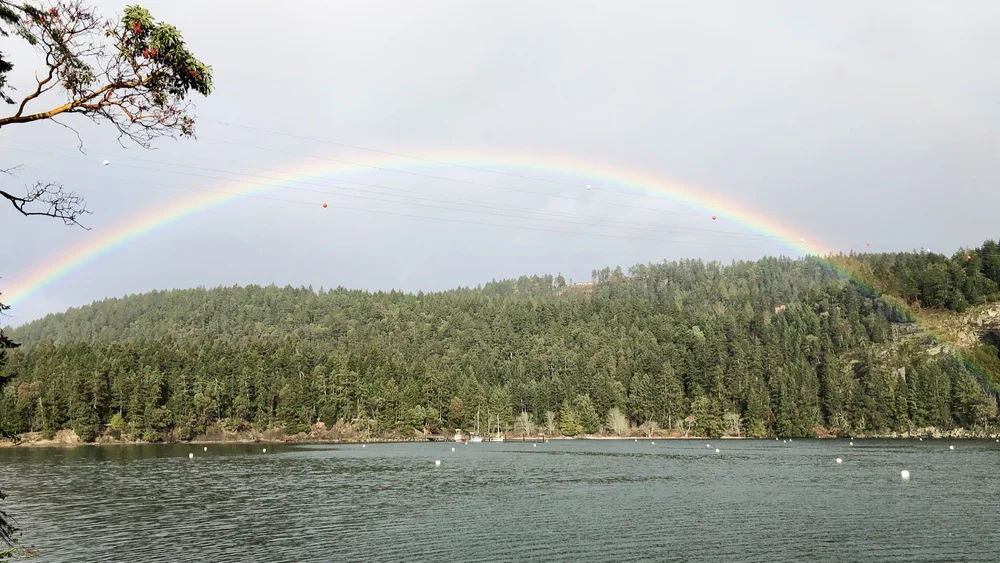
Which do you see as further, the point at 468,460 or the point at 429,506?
the point at 468,460

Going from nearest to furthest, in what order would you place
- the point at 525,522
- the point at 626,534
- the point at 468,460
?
1. the point at 626,534
2. the point at 525,522
3. the point at 468,460

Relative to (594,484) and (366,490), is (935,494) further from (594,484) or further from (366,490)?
(366,490)

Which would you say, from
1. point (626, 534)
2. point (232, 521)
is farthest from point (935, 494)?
point (232, 521)

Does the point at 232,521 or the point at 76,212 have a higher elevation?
the point at 76,212

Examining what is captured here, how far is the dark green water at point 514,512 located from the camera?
159ft

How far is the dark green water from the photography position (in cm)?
4844

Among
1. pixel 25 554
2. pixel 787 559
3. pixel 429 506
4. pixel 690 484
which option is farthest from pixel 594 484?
pixel 25 554

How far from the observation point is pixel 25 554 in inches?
1816

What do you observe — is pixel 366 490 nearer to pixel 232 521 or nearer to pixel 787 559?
pixel 232 521

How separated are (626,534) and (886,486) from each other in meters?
48.9

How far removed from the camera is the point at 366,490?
85.1m

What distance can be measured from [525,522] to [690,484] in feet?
124

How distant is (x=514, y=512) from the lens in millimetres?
65750

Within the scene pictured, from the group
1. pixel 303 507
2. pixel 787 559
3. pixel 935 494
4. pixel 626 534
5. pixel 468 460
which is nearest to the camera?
pixel 787 559
